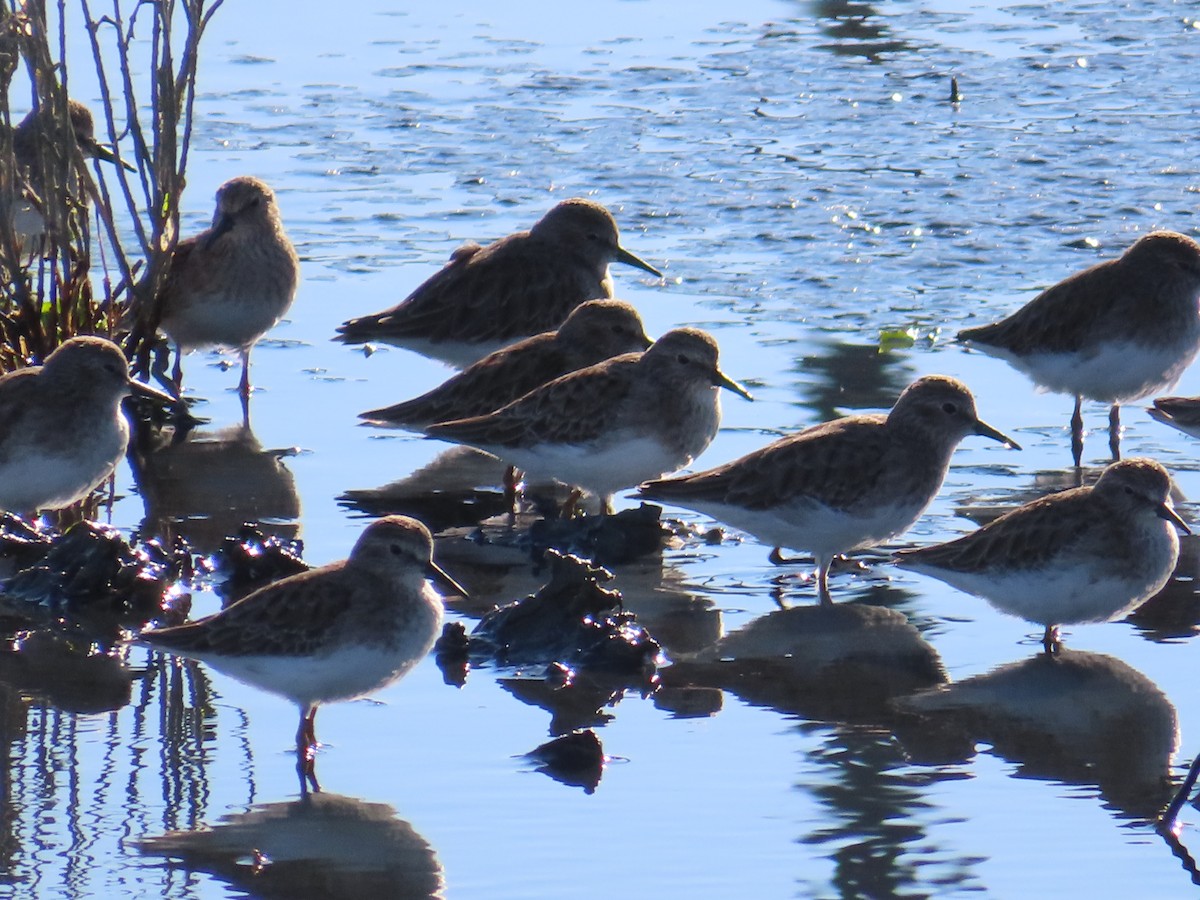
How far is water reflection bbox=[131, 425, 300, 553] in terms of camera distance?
33.3ft

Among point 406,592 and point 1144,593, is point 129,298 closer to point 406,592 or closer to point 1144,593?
point 406,592

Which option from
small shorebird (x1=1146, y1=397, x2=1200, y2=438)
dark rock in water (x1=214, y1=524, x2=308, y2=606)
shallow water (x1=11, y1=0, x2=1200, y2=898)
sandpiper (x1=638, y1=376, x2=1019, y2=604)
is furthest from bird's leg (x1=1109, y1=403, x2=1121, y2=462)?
dark rock in water (x1=214, y1=524, x2=308, y2=606)

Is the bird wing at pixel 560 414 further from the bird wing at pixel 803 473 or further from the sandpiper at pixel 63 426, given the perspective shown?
the sandpiper at pixel 63 426

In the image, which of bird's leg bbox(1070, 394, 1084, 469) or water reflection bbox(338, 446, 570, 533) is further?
bird's leg bbox(1070, 394, 1084, 469)

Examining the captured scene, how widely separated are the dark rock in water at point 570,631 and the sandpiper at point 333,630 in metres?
0.89

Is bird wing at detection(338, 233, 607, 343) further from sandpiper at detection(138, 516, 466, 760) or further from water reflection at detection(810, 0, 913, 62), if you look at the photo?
water reflection at detection(810, 0, 913, 62)

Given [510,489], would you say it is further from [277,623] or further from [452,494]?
[277,623]

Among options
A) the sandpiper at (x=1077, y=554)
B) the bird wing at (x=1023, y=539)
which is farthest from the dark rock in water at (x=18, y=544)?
the sandpiper at (x=1077, y=554)

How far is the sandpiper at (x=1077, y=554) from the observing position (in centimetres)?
838

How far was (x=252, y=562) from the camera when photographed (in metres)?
9.23

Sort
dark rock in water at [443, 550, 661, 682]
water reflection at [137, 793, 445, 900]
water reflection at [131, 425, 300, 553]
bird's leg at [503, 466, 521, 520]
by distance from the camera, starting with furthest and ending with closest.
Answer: bird's leg at [503, 466, 521, 520], water reflection at [131, 425, 300, 553], dark rock in water at [443, 550, 661, 682], water reflection at [137, 793, 445, 900]

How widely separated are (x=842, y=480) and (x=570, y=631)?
4.95 ft

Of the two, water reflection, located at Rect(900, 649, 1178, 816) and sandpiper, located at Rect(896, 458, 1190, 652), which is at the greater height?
sandpiper, located at Rect(896, 458, 1190, 652)

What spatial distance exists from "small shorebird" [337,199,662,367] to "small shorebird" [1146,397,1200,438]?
3491mm
